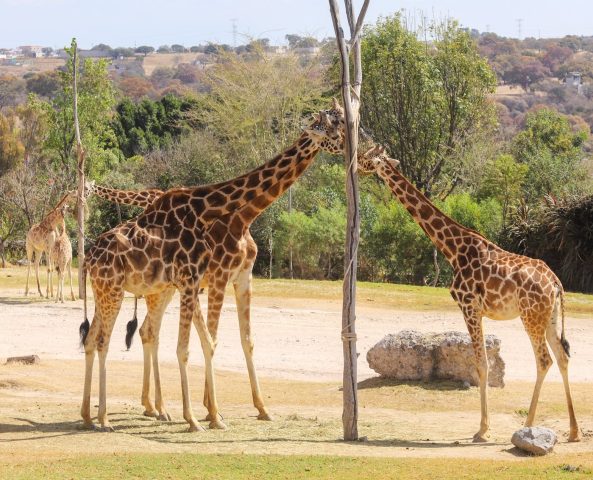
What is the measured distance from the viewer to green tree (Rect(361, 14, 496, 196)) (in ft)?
151

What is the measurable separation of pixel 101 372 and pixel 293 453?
10.3 ft

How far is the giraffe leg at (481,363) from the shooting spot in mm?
15016

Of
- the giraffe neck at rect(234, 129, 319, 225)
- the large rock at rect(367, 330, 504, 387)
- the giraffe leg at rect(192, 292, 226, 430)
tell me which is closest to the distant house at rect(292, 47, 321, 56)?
→ the large rock at rect(367, 330, 504, 387)

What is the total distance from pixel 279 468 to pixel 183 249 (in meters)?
4.08

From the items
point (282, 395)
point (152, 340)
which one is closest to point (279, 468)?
point (152, 340)

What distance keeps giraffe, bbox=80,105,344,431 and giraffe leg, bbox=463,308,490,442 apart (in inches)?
119

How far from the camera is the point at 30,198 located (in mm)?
42750

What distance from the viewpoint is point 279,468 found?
12.9 m

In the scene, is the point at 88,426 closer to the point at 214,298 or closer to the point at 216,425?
the point at 216,425

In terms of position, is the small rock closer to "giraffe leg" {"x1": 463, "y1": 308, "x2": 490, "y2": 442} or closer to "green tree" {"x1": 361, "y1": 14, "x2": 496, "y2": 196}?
"giraffe leg" {"x1": 463, "y1": 308, "x2": 490, "y2": 442}

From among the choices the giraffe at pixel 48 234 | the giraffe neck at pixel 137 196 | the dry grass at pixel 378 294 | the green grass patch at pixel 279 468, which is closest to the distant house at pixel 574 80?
the dry grass at pixel 378 294

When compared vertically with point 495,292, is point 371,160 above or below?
above

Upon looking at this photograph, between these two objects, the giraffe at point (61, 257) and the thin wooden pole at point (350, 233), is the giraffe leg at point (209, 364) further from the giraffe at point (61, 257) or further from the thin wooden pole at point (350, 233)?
the giraffe at point (61, 257)

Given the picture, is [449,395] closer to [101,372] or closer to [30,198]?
[101,372]
